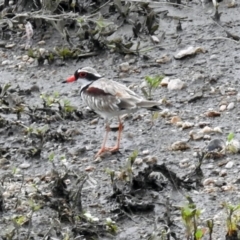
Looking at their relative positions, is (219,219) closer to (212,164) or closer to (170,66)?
(212,164)

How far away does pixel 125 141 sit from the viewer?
789 cm

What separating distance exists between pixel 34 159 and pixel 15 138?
49 cm

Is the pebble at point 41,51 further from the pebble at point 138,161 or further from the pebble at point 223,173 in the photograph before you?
the pebble at point 223,173

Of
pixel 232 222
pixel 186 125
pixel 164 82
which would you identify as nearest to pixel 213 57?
pixel 164 82

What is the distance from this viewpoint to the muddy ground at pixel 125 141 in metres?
6.53

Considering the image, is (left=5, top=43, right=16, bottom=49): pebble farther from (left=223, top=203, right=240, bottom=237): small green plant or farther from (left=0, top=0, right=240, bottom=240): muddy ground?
(left=223, top=203, right=240, bottom=237): small green plant

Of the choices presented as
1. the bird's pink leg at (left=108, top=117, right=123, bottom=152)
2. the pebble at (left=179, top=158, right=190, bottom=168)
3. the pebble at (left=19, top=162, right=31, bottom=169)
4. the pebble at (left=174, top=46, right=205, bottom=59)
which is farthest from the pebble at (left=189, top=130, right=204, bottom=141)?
the pebble at (left=174, top=46, right=205, bottom=59)

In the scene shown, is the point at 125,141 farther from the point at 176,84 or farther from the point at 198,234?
the point at 198,234

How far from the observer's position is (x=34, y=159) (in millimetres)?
7629

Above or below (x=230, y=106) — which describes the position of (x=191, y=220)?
above

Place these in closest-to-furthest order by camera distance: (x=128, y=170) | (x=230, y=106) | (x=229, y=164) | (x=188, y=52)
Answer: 1. (x=128, y=170)
2. (x=229, y=164)
3. (x=230, y=106)
4. (x=188, y=52)

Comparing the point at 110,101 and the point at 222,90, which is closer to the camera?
the point at 110,101

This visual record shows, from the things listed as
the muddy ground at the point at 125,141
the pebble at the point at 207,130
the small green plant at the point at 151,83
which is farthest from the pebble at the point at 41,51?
the pebble at the point at 207,130

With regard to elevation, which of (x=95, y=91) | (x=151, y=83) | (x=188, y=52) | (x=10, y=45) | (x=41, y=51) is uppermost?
(x=95, y=91)
